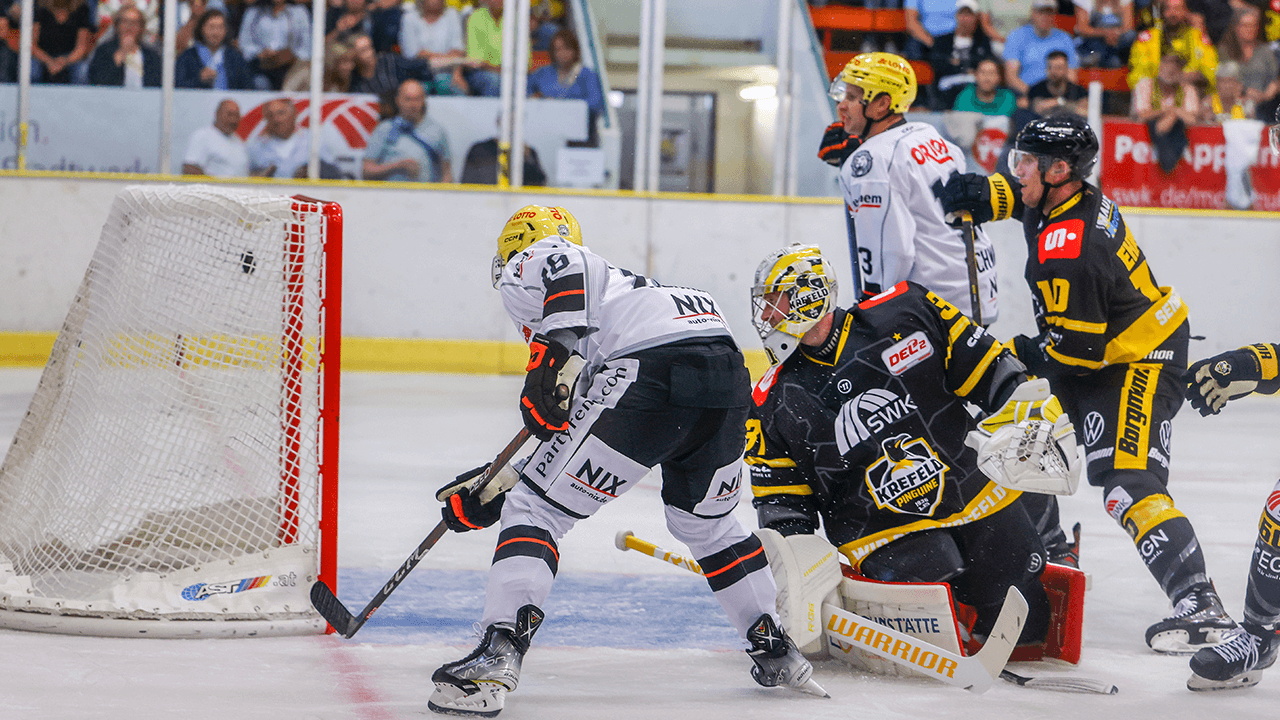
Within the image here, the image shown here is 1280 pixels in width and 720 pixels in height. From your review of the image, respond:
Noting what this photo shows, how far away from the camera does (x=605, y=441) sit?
2.48 meters

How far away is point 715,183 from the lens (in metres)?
8.76

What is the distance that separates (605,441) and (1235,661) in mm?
1380

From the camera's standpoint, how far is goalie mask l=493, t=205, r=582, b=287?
8.71 feet

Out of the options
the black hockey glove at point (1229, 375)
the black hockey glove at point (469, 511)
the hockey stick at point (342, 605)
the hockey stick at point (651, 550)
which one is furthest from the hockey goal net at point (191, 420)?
the black hockey glove at point (1229, 375)

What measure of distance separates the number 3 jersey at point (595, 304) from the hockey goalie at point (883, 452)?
11.6 inches

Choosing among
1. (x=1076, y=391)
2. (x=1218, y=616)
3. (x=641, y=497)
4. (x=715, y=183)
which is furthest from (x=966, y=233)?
(x=715, y=183)

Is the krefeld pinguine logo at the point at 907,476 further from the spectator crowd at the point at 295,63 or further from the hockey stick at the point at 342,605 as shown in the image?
the spectator crowd at the point at 295,63

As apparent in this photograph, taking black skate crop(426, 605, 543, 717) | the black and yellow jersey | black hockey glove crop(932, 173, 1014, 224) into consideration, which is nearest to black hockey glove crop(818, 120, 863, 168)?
black hockey glove crop(932, 173, 1014, 224)

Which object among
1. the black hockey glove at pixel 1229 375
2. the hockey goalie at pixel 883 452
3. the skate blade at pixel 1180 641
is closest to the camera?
the black hockey glove at pixel 1229 375

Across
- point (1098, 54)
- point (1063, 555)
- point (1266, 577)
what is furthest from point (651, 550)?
point (1098, 54)

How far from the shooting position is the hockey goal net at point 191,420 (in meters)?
3.03

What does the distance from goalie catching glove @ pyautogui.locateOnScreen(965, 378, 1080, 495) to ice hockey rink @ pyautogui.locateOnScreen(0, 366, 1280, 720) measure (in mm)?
438

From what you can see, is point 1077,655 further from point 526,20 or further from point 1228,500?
point 526,20

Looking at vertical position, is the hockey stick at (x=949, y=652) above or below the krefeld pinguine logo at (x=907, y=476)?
below
